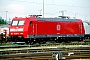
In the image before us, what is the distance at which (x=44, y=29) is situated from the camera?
28.7 meters

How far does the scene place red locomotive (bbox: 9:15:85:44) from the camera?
90.5 feet

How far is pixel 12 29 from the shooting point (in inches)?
1117

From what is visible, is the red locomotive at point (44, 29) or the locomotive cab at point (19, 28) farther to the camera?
the red locomotive at point (44, 29)

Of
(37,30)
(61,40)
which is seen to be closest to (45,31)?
(37,30)

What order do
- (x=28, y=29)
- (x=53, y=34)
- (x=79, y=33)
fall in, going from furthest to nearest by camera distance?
(x=79, y=33), (x=53, y=34), (x=28, y=29)

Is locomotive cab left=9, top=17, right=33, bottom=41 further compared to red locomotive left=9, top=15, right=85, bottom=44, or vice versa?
red locomotive left=9, top=15, right=85, bottom=44

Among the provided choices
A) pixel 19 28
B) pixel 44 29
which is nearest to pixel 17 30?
pixel 19 28

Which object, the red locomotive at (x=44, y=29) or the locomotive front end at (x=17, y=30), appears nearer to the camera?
the locomotive front end at (x=17, y=30)

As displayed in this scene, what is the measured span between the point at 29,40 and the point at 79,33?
734 cm

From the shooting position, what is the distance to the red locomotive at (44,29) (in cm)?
2758

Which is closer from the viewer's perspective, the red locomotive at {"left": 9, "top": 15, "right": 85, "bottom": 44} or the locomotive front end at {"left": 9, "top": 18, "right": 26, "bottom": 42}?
the locomotive front end at {"left": 9, "top": 18, "right": 26, "bottom": 42}

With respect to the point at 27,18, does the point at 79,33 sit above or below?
below

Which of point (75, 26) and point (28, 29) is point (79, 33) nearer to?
point (75, 26)

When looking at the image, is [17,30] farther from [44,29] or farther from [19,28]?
[44,29]
